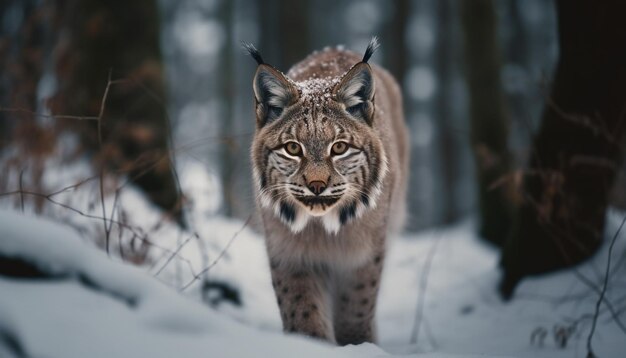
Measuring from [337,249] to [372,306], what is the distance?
21.7 inches

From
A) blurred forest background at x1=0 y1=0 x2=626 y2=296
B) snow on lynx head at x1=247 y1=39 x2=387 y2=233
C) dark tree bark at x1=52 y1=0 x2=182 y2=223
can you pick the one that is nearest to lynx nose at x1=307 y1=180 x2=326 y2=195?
snow on lynx head at x1=247 y1=39 x2=387 y2=233

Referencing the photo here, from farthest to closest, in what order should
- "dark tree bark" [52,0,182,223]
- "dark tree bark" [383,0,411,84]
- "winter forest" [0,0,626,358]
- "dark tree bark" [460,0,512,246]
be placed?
"dark tree bark" [383,0,411,84], "dark tree bark" [460,0,512,246], "dark tree bark" [52,0,182,223], "winter forest" [0,0,626,358]

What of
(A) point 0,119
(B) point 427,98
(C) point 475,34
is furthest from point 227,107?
(B) point 427,98

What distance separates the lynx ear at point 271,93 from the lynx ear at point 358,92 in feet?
0.98

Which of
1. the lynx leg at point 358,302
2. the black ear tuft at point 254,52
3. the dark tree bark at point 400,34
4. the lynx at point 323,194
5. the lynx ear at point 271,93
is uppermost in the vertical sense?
the dark tree bark at point 400,34

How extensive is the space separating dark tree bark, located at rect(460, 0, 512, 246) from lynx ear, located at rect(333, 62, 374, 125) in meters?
3.80

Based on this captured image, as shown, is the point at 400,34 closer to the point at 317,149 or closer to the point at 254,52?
the point at 254,52

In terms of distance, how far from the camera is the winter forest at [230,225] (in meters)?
1.89

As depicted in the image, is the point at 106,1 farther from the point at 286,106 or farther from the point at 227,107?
the point at 227,107

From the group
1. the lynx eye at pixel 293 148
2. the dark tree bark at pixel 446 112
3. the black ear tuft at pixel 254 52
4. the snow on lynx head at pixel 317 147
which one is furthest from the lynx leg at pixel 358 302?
the dark tree bark at pixel 446 112

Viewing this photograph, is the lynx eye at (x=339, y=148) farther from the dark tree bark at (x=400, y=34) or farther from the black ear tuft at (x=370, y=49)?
the dark tree bark at (x=400, y=34)

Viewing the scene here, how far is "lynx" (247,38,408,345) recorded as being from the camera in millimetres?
3225

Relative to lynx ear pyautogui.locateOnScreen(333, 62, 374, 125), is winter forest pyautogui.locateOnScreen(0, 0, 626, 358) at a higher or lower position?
lower

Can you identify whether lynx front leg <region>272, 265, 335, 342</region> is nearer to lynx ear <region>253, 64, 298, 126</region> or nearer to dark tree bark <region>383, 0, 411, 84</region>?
lynx ear <region>253, 64, 298, 126</region>
